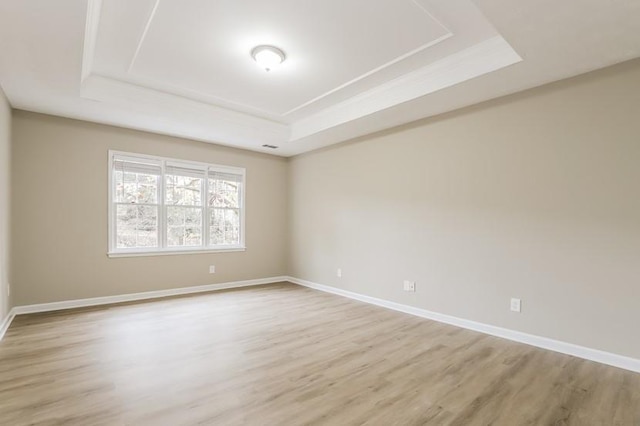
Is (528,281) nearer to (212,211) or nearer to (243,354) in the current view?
(243,354)

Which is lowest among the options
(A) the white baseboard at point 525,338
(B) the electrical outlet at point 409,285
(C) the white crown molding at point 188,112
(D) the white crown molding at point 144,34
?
(A) the white baseboard at point 525,338

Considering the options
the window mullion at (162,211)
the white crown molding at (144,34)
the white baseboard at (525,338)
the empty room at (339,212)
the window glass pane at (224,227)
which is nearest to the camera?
the empty room at (339,212)

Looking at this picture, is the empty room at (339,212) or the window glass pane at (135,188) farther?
the window glass pane at (135,188)

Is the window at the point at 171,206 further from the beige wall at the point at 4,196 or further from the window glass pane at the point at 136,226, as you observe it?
the beige wall at the point at 4,196

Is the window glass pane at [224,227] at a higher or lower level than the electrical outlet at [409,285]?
higher

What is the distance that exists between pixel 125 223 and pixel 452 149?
15.4 ft

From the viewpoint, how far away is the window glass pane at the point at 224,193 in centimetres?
569

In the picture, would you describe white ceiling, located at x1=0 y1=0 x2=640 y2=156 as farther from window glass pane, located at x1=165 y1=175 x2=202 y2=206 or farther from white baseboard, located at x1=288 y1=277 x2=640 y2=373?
white baseboard, located at x1=288 y1=277 x2=640 y2=373

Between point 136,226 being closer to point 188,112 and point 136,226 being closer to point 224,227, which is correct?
point 224,227

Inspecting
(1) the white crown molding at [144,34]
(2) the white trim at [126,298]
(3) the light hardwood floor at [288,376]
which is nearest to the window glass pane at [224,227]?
(2) the white trim at [126,298]

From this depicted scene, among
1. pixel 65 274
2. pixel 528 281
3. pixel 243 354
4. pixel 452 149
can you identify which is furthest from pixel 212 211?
pixel 528 281

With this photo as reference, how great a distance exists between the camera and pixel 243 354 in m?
2.87

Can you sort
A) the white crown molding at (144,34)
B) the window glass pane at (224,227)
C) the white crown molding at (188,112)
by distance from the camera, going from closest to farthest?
the white crown molding at (144,34) → the white crown molding at (188,112) → the window glass pane at (224,227)

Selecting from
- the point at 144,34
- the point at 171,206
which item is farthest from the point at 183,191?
the point at 144,34
